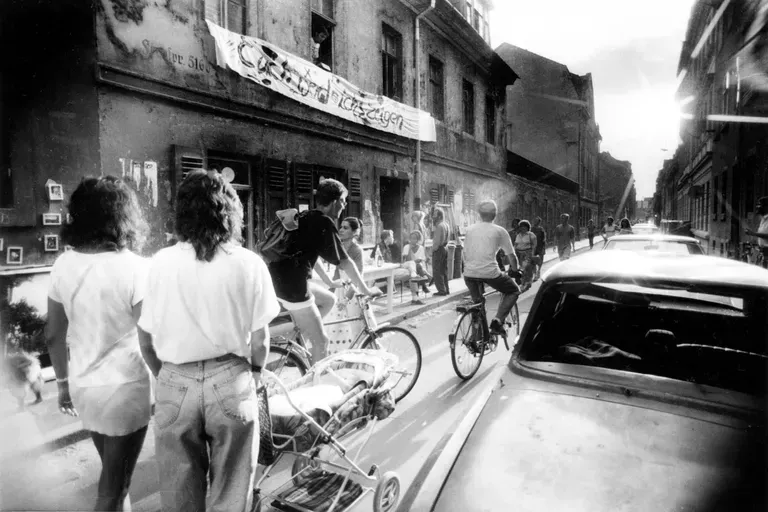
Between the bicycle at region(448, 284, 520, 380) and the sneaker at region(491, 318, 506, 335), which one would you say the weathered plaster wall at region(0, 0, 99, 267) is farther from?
the sneaker at region(491, 318, 506, 335)

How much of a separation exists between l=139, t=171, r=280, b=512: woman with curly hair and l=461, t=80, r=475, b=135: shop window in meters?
18.2

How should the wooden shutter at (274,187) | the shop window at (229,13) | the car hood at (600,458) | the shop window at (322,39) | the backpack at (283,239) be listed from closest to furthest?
the car hood at (600,458), the backpack at (283,239), the shop window at (229,13), the wooden shutter at (274,187), the shop window at (322,39)

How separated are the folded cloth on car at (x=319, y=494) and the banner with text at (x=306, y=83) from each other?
270 inches

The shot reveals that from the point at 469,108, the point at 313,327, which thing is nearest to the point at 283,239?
the point at 313,327

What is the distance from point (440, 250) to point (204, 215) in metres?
9.82

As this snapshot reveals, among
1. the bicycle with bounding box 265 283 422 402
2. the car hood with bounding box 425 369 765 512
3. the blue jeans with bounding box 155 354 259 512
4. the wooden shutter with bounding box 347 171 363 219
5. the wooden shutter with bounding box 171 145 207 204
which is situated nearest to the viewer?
the car hood with bounding box 425 369 765 512

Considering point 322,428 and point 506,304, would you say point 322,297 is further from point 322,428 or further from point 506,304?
point 506,304

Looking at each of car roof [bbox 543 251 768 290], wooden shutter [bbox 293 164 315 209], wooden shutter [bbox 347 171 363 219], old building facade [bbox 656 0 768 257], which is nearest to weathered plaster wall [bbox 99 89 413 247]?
wooden shutter [bbox 293 164 315 209]

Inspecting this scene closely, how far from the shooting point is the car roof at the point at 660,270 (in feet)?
7.47

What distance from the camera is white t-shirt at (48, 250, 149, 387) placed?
87.8 inches

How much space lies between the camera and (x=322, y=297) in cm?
459

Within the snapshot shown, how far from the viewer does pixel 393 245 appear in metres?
12.5

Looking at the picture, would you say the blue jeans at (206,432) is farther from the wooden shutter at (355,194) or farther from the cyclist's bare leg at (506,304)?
the wooden shutter at (355,194)

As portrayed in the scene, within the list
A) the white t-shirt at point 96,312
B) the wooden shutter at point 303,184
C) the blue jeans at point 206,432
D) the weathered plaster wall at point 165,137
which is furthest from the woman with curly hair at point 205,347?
the wooden shutter at point 303,184
